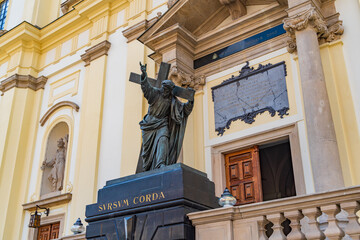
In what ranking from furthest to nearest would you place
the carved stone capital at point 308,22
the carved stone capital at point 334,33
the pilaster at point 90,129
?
the pilaster at point 90,129, the carved stone capital at point 334,33, the carved stone capital at point 308,22

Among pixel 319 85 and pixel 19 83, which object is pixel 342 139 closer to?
A: pixel 319 85

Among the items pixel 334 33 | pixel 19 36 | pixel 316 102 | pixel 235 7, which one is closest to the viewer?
pixel 316 102

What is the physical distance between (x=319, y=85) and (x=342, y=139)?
106cm

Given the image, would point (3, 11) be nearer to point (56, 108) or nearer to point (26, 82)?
point (26, 82)

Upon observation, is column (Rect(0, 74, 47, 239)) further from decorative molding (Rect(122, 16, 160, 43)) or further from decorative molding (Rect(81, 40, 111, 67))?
decorative molding (Rect(122, 16, 160, 43))

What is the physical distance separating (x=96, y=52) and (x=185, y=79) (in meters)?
3.93

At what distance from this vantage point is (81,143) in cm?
1150

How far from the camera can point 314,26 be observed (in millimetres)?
7645

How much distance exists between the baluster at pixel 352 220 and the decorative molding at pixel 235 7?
6.77m

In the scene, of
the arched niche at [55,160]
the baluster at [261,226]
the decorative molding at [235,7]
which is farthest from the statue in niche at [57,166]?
the baluster at [261,226]

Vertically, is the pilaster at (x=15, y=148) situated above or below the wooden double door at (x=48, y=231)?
above

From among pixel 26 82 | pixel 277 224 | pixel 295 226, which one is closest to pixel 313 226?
pixel 295 226

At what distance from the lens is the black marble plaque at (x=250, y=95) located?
8.43m

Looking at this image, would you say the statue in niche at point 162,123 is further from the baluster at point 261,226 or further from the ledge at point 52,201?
the ledge at point 52,201
